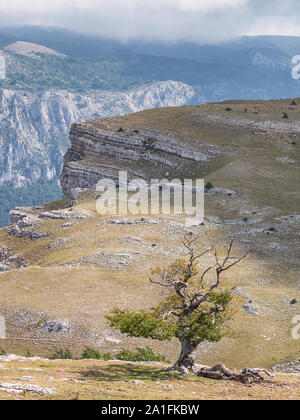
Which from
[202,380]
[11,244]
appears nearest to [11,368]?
[202,380]

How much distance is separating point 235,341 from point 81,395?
28369 mm

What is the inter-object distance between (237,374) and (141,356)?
1384 cm

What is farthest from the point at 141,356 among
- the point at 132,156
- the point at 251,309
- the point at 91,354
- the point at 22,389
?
the point at 132,156

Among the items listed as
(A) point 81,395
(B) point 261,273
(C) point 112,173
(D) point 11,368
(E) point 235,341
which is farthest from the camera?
(C) point 112,173

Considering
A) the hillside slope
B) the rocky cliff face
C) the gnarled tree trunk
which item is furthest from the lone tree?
the rocky cliff face

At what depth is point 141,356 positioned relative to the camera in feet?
156

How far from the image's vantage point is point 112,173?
124000 mm

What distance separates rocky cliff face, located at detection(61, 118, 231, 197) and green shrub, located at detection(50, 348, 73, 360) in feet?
234

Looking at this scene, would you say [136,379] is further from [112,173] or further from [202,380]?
[112,173]

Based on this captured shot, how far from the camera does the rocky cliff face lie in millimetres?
124562

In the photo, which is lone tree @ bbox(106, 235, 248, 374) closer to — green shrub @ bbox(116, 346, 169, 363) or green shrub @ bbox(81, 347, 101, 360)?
green shrub @ bbox(116, 346, 169, 363)

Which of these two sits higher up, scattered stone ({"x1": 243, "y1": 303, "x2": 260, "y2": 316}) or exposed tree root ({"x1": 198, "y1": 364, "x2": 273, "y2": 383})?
exposed tree root ({"x1": 198, "y1": 364, "x2": 273, "y2": 383})

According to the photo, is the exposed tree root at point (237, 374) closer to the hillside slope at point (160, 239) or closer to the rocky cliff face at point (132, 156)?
the hillside slope at point (160, 239)

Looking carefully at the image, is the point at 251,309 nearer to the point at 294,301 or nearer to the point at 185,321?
the point at 294,301
